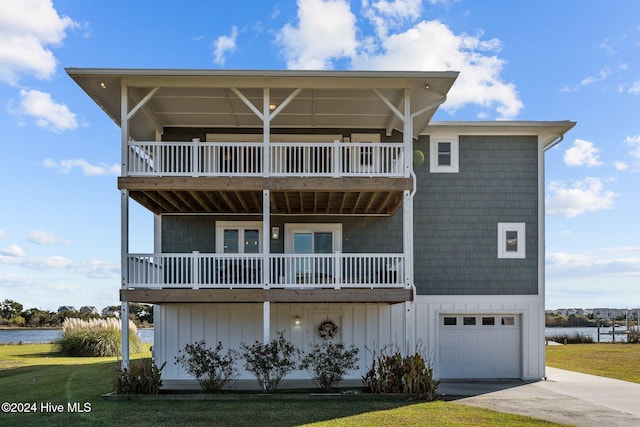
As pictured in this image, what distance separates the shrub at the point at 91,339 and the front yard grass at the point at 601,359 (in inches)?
642

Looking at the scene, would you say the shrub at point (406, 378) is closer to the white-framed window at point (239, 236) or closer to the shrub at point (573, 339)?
the white-framed window at point (239, 236)

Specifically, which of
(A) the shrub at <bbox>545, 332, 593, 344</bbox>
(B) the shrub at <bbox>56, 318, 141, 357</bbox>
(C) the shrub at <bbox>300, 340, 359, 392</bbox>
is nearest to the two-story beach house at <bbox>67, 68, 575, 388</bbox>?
(C) the shrub at <bbox>300, 340, 359, 392</bbox>

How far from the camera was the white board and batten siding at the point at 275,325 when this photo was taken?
18.1 metres

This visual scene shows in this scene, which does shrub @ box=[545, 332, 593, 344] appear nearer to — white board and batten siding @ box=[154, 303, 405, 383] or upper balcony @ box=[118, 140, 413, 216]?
white board and batten siding @ box=[154, 303, 405, 383]

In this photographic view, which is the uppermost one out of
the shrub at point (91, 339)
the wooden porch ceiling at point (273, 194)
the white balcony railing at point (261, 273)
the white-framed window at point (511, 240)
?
the wooden porch ceiling at point (273, 194)

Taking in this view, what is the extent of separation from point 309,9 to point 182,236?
7331 millimetres

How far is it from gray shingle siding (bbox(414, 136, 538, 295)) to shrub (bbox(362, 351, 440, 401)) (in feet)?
14.3

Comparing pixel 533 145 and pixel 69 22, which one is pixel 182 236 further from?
pixel 533 145

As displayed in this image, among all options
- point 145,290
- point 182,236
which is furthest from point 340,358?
point 182,236

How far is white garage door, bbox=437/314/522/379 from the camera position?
1850 cm

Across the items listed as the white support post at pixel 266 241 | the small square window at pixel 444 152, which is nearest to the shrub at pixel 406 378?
the white support post at pixel 266 241

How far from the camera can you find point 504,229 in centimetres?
1880

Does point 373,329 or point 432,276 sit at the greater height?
point 432,276

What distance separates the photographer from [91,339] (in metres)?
24.6
